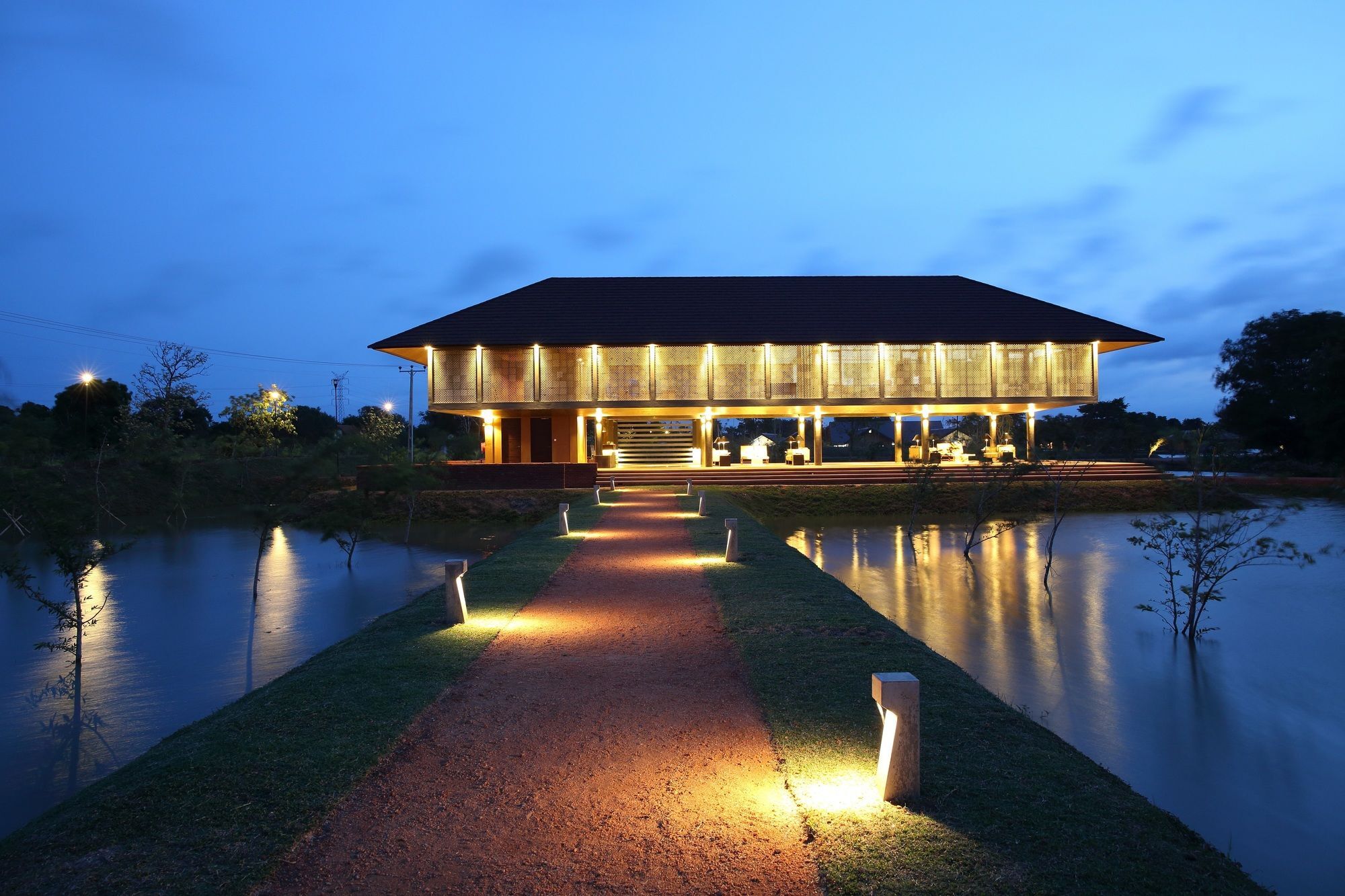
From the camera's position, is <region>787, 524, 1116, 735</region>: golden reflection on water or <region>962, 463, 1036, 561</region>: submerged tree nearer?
<region>787, 524, 1116, 735</region>: golden reflection on water

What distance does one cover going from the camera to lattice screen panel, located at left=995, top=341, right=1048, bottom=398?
29.5 meters

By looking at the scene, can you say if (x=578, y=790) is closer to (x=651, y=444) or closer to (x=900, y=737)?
(x=900, y=737)

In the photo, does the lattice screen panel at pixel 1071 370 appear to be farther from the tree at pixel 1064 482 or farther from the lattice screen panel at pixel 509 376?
the lattice screen panel at pixel 509 376

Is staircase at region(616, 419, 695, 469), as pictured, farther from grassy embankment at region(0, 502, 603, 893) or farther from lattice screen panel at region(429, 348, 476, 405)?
grassy embankment at region(0, 502, 603, 893)

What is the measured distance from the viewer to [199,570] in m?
17.5

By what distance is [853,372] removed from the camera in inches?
1167

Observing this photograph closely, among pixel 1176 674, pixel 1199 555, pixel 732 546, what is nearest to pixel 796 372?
pixel 732 546

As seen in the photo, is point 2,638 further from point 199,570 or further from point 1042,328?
point 1042,328

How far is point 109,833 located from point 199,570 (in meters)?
15.6

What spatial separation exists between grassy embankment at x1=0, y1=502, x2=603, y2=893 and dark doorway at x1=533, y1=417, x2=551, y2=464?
24.0m

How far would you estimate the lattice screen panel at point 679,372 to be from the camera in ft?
96.3

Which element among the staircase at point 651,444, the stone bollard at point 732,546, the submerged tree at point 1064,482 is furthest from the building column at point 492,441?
the stone bollard at point 732,546

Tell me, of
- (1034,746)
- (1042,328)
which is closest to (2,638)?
(1034,746)

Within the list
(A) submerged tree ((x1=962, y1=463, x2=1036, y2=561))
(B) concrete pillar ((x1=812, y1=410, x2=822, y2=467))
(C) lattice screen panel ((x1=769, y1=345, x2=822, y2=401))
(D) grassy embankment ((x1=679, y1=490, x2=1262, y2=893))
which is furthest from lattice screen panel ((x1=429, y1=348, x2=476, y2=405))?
(D) grassy embankment ((x1=679, y1=490, x2=1262, y2=893))
